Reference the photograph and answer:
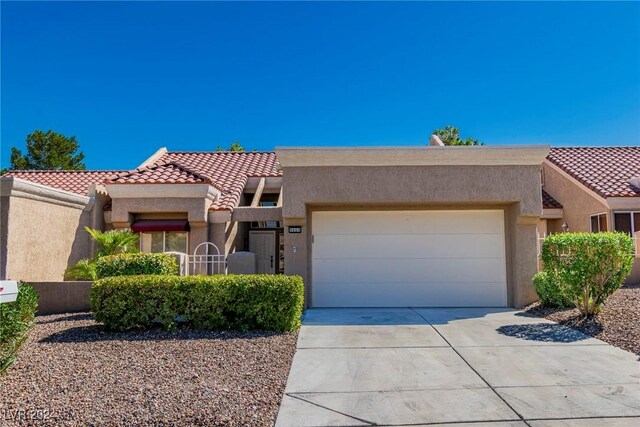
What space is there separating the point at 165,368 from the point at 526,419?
4702mm

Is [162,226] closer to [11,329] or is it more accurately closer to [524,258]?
[11,329]

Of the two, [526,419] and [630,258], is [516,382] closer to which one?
[526,419]

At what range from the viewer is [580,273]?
9195 millimetres

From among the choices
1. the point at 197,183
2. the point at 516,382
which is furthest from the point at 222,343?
the point at 197,183

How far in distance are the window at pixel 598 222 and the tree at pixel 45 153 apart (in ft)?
136

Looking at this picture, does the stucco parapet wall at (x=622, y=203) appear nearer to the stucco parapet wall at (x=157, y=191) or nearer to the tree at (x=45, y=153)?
the stucco parapet wall at (x=157, y=191)

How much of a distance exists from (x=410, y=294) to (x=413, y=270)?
656mm

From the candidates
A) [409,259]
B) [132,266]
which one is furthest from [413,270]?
[132,266]

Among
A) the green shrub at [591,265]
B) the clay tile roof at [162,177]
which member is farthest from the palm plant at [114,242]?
the green shrub at [591,265]

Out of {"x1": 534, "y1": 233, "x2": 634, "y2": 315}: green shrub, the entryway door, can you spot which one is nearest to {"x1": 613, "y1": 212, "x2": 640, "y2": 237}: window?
{"x1": 534, "y1": 233, "x2": 634, "y2": 315}: green shrub

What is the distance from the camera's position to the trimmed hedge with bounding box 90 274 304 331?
28.1 feet

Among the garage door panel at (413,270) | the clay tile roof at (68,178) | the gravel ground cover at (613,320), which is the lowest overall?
the gravel ground cover at (613,320)

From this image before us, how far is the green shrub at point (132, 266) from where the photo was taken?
1029cm

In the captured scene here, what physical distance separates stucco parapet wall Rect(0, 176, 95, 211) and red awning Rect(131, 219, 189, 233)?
168cm
